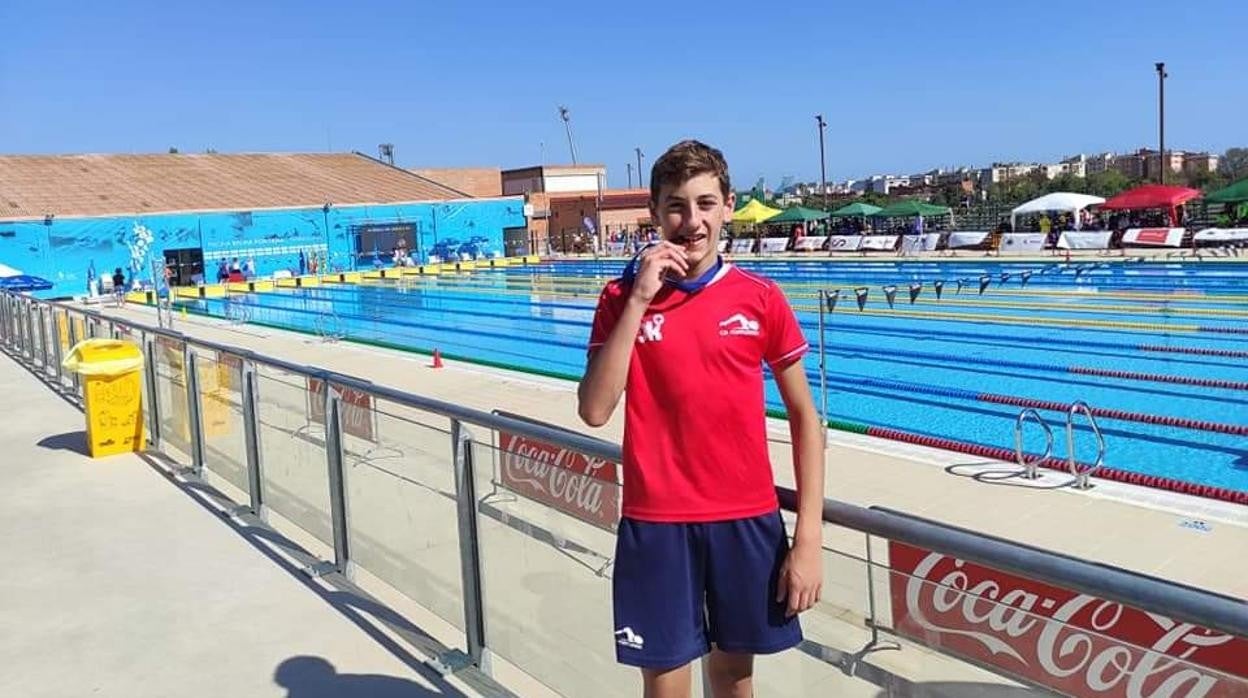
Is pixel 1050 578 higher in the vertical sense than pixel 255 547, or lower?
higher

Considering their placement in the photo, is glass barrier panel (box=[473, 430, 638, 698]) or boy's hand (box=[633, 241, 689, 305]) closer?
boy's hand (box=[633, 241, 689, 305])

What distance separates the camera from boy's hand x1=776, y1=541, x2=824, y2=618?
6.43 feet

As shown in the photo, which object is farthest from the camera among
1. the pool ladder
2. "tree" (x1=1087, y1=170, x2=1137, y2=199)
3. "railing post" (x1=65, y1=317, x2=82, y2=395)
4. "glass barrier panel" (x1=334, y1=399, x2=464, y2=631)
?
"tree" (x1=1087, y1=170, x2=1137, y2=199)

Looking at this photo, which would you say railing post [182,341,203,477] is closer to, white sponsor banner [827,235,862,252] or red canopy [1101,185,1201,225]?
red canopy [1101,185,1201,225]

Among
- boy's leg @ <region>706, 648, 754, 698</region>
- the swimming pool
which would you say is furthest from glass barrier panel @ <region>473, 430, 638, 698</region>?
the swimming pool

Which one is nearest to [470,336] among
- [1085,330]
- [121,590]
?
[1085,330]

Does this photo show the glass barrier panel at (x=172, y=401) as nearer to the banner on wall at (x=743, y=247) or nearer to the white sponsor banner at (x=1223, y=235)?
the white sponsor banner at (x=1223, y=235)

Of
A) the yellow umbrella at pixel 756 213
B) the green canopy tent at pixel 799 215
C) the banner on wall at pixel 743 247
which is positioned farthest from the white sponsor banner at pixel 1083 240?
the banner on wall at pixel 743 247

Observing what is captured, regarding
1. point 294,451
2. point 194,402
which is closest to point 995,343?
point 194,402

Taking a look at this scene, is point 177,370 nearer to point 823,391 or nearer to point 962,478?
point 823,391

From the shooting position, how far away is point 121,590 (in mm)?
4324

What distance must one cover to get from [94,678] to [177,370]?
11.5 ft

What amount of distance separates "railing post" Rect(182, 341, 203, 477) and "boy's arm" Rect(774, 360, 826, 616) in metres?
5.15

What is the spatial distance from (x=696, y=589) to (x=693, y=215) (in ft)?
2.48
